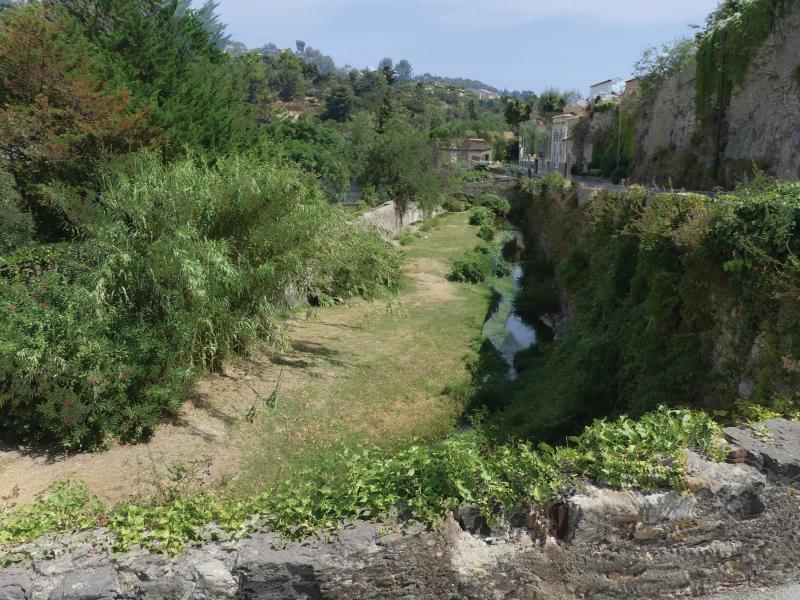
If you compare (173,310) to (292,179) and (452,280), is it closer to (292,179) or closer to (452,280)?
(292,179)

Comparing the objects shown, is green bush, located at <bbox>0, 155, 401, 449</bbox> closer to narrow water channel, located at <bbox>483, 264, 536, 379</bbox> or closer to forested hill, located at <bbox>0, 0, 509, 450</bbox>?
forested hill, located at <bbox>0, 0, 509, 450</bbox>

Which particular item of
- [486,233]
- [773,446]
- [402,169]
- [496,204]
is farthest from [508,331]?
[496,204]

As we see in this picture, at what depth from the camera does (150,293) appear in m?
9.77

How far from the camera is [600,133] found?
4475cm

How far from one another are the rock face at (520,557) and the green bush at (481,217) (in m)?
36.3

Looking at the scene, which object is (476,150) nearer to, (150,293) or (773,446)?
(150,293)

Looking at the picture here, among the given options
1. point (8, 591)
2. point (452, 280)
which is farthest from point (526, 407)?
point (452, 280)

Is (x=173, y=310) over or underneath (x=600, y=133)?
underneath

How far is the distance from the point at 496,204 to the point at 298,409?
3697cm

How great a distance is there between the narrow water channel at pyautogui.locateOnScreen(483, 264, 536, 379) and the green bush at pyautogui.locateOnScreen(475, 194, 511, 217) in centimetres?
2193

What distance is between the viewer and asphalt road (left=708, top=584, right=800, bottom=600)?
3480 mm

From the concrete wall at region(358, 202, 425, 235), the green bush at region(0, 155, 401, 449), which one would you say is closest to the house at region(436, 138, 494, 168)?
the concrete wall at region(358, 202, 425, 235)

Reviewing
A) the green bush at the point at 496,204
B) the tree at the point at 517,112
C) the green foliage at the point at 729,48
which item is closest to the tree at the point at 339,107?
the tree at the point at 517,112

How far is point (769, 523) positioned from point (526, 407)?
7.34m
